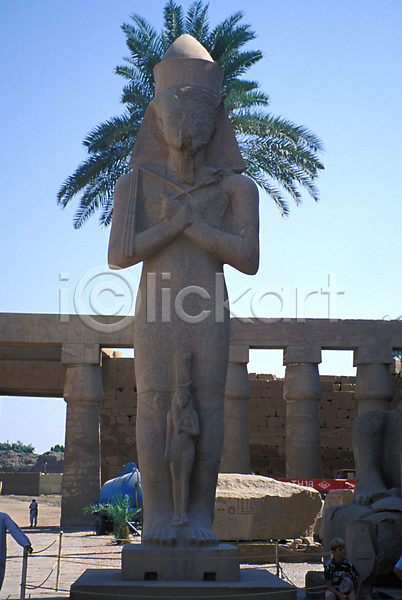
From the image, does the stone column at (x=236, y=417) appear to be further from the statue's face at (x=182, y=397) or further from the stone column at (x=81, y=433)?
the statue's face at (x=182, y=397)

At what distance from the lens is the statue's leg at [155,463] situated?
14.8ft

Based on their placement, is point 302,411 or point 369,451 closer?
point 369,451

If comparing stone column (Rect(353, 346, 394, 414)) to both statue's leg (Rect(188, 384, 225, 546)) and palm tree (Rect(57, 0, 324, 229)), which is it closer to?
palm tree (Rect(57, 0, 324, 229))

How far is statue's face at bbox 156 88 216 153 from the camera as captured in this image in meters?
4.91

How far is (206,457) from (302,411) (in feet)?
36.6

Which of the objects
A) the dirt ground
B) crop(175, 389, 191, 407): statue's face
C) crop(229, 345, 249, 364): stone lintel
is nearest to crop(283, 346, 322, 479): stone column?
crop(229, 345, 249, 364): stone lintel

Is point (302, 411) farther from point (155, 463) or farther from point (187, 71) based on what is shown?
point (187, 71)

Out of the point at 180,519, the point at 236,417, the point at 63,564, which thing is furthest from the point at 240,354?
the point at 180,519

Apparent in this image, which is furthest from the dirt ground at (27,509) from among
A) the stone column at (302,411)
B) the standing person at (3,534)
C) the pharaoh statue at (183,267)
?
the pharaoh statue at (183,267)

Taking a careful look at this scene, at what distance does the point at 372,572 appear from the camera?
513 cm

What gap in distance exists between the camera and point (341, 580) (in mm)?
4953

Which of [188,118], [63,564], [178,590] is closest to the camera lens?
[178,590]

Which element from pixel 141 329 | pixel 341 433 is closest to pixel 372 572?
pixel 141 329

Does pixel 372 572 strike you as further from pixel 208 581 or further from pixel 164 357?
pixel 164 357
